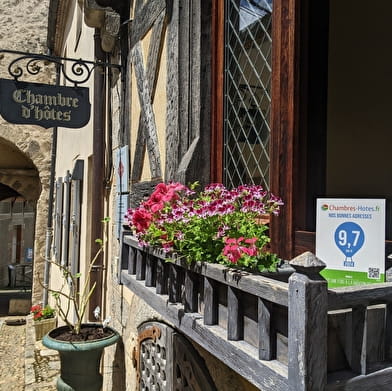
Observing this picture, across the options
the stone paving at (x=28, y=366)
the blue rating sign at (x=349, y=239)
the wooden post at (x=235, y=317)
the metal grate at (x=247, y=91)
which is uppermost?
the metal grate at (x=247, y=91)

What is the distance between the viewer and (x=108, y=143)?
4352mm

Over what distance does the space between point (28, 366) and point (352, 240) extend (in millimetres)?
5226

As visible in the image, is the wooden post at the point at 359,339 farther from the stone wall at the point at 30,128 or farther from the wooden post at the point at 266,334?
the stone wall at the point at 30,128

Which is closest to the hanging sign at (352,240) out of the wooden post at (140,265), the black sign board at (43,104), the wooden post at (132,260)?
the wooden post at (140,265)

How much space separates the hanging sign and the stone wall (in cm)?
817

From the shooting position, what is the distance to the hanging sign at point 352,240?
138 centimetres

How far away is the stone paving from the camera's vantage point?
Answer: 5094 millimetres

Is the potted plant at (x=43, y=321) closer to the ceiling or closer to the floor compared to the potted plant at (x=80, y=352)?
closer to the floor

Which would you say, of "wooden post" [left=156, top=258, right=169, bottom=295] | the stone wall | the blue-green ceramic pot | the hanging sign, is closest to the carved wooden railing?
the hanging sign

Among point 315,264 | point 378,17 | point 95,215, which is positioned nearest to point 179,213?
point 315,264

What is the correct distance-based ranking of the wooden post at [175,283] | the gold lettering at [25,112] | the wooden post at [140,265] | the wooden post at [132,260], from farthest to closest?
1. the gold lettering at [25,112]
2. the wooden post at [132,260]
3. the wooden post at [140,265]
4. the wooden post at [175,283]

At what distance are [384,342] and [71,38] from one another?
779cm

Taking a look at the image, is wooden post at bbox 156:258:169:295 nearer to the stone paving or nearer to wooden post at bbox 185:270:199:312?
wooden post at bbox 185:270:199:312

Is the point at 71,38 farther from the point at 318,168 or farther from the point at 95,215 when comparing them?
the point at 318,168
